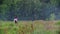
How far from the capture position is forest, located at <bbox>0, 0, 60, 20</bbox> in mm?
16906

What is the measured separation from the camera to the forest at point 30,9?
55.5 feet

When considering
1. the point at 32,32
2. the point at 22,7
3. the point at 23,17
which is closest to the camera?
the point at 32,32

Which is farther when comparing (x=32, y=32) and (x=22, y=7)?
(x=22, y=7)

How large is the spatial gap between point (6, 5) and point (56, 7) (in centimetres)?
397

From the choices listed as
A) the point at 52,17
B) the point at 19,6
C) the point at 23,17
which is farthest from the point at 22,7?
the point at 52,17

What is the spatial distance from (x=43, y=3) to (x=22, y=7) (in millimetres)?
2058

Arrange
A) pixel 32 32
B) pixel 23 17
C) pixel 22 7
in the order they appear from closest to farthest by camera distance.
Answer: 1. pixel 32 32
2. pixel 23 17
3. pixel 22 7

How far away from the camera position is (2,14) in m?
16.8

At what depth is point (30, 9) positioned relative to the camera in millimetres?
17938

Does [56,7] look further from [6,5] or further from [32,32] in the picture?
[32,32]

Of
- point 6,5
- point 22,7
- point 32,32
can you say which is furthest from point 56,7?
point 32,32

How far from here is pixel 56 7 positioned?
1841cm

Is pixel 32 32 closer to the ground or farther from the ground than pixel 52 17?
farther from the ground

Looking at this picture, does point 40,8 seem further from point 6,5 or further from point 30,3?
point 6,5
